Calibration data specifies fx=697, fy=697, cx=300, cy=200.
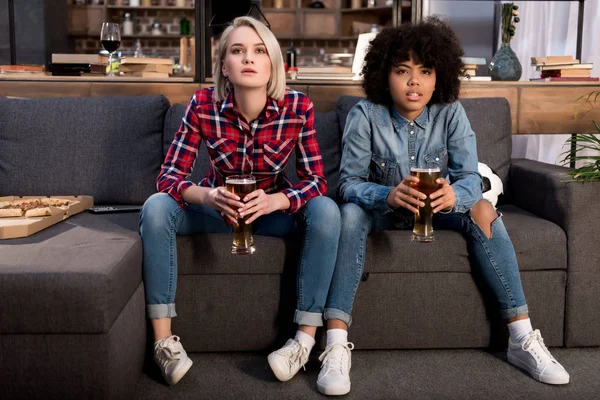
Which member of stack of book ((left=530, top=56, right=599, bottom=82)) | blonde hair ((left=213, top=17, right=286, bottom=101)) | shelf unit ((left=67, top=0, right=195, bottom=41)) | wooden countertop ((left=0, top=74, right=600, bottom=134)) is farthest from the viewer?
shelf unit ((left=67, top=0, right=195, bottom=41))

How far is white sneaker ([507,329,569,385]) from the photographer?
191 centimetres

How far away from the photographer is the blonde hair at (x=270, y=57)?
199cm

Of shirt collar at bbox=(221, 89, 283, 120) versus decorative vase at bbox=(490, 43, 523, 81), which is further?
decorative vase at bbox=(490, 43, 523, 81)

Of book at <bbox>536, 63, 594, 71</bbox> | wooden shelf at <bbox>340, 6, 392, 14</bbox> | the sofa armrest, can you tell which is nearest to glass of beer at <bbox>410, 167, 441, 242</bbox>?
the sofa armrest

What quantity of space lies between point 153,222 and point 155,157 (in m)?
0.75

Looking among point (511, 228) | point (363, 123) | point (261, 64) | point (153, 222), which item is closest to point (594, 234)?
point (511, 228)

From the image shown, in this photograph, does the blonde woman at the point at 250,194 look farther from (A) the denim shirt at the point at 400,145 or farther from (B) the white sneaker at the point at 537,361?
(B) the white sneaker at the point at 537,361

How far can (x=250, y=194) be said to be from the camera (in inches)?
70.1

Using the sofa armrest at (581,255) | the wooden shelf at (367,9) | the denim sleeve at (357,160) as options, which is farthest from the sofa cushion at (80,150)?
the wooden shelf at (367,9)

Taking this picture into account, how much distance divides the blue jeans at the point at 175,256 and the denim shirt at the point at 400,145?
0.21 meters

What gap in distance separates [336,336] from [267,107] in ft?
2.29

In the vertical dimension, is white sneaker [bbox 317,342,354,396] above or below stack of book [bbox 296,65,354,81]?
below

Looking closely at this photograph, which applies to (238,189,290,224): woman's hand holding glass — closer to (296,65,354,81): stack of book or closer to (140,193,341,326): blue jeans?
(140,193,341,326): blue jeans

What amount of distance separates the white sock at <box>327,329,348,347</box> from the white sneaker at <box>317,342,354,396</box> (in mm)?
12
